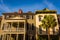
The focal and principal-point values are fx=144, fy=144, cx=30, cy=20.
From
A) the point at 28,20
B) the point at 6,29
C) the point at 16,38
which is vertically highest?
the point at 28,20

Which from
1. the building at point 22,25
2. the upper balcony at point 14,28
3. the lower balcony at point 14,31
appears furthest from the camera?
the building at point 22,25

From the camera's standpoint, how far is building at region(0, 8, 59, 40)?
38.3 metres

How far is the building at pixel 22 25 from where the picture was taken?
126 ft

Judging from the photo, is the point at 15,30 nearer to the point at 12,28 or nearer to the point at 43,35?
the point at 12,28

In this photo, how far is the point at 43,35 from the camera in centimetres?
3891

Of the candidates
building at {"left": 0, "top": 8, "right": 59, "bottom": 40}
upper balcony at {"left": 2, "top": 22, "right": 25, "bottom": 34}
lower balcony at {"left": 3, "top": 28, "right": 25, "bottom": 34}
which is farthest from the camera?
building at {"left": 0, "top": 8, "right": 59, "bottom": 40}

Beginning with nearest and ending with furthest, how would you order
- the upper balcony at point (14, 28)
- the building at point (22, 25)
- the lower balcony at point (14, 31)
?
1. the lower balcony at point (14, 31)
2. the upper balcony at point (14, 28)
3. the building at point (22, 25)

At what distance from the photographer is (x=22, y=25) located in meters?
40.3

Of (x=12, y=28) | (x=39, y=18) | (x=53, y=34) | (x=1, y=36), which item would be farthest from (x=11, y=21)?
(x=53, y=34)

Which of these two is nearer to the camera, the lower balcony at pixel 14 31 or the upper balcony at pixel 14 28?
the lower balcony at pixel 14 31

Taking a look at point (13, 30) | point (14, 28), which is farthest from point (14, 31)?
point (14, 28)

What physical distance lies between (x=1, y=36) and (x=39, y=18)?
11804 mm

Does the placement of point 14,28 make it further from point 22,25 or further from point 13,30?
point 22,25

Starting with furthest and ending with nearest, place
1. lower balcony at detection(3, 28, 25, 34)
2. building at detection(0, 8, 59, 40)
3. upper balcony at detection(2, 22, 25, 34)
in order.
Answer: building at detection(0, 8, 59, 40) → upper balcony at detection(2, 22, 25, 34) → lower balcony at detection(3, 28, 25, 34)
